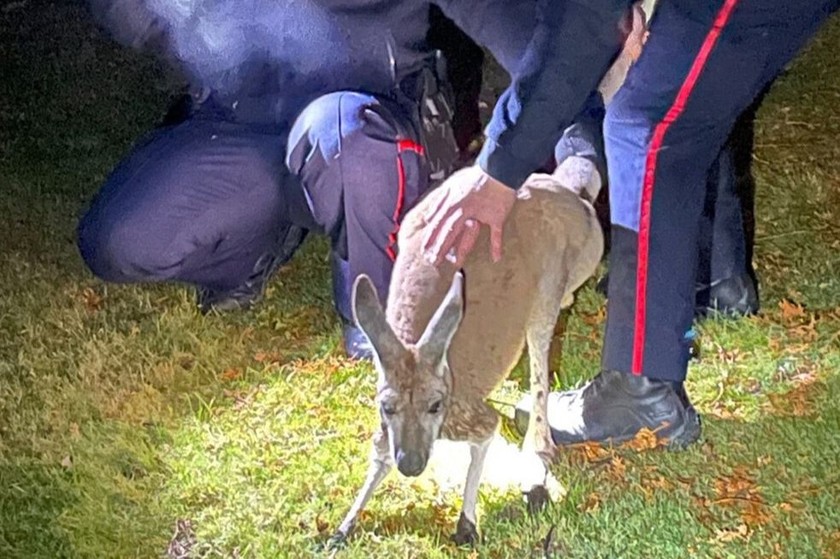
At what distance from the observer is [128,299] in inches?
131

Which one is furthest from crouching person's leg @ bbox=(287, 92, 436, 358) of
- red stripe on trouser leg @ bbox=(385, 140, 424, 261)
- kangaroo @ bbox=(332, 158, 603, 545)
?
kangaroo @ bbox=(332, 158, 603, 545)

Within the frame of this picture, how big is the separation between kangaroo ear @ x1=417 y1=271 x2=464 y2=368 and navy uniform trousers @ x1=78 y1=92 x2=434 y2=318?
0.68 m

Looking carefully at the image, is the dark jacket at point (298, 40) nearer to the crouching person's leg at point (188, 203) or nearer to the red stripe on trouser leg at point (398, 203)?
the crouching person's leg at point (188, 203)

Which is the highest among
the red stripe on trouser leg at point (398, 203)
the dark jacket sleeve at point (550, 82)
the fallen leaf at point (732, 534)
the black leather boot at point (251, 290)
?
the dark jacket sleeve at point (550, 82)

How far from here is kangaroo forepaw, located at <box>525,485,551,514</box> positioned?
7.73ft

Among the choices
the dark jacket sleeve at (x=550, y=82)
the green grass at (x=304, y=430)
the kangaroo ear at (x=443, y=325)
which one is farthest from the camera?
the green grass at (x=304, y=430)

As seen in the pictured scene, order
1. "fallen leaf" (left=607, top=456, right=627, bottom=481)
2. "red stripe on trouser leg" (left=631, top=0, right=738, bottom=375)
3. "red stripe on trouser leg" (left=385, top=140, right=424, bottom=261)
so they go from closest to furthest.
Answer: "red stripe on trouser leg" (left=631, top=0, right=738, bottom=375)
"fallen leaf" (left=607, top=456, right=627, bottom=481)
"red stripe on trouser leg" (left=385, top=140, right=424, bottom=261)

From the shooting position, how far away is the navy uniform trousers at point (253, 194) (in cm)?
275

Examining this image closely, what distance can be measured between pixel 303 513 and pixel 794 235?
5.92 feet

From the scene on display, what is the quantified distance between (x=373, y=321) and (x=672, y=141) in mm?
717

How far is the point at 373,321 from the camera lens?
1.97 m

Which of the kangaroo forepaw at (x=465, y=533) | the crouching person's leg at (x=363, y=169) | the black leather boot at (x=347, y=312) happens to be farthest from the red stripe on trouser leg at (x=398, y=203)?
the kangaroo forepaw at (x=465, y=533)

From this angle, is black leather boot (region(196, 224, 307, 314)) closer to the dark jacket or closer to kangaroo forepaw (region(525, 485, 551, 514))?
the dark jacket

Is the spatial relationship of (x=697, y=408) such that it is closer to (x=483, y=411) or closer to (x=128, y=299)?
(x=483, y=411)
